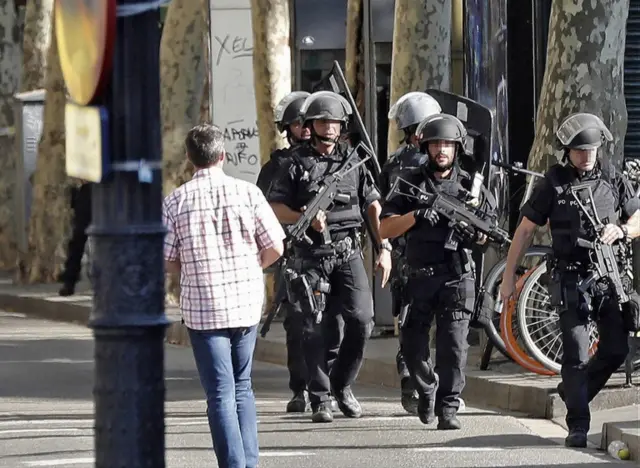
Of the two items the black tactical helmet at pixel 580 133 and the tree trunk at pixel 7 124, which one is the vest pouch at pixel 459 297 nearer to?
the black tactical helmet at pixel 580 133

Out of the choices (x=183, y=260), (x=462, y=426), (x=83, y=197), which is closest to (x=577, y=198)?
(x=462, y=426)

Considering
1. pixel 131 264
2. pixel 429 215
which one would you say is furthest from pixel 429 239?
pixel 131 264

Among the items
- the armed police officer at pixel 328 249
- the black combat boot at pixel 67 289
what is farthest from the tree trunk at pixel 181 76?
the armed police officer at pixel 328 249

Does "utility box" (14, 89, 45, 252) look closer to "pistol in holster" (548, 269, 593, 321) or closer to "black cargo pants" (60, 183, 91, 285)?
"black cargo pants" (60, 183, 91, 285)

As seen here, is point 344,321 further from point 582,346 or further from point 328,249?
point 582,346

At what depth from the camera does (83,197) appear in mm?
19250

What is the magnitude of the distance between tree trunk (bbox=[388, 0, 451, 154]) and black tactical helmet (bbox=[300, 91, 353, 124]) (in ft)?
13.4

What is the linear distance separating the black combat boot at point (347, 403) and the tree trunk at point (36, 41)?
15201mm

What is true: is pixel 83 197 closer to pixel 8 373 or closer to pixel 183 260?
pixel 8 373

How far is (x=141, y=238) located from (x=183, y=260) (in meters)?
3.15

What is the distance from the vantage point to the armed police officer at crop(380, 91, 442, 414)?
10.6 m

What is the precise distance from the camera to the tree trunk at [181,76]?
18.4 meters

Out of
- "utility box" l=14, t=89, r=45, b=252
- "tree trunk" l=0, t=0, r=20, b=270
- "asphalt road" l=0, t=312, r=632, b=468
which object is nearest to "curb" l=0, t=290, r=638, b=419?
"asphalt road" l=0, t=312, r=632, b=468

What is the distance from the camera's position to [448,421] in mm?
10273
